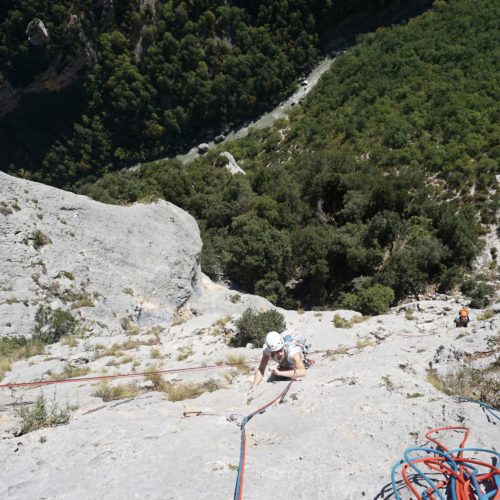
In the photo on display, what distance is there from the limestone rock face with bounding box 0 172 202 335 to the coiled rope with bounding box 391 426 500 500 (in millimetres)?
14121

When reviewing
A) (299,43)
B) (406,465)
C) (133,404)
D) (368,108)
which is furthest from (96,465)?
(299,43)

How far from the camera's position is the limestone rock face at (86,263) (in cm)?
1590

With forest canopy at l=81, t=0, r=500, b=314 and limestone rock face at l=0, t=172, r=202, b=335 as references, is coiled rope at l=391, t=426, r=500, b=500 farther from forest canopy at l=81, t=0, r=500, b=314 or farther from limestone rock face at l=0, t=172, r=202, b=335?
forest canopy at l=81, t=0, r=500, b=314

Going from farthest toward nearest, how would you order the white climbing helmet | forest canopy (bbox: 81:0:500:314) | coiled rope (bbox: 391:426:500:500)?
forest canopy (bbox: 81:0:500:314) → the white climbing helmet → coiled rope (bbox: 391:426:500:500)

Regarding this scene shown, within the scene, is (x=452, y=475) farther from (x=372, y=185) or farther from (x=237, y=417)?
(x=372, y=185)

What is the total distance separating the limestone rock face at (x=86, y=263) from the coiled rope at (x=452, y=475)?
14.1 meters

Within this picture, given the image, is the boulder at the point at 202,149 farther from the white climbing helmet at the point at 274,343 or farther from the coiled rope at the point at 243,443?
the coiled rope at the point at 243,443

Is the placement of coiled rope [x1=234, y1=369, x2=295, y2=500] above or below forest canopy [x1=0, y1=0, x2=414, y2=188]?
below

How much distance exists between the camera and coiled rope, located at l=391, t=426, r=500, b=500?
3.85 m

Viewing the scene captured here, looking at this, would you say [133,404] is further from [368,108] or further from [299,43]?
[299,43]

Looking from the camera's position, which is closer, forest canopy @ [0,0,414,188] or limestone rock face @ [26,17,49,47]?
forest canopy @ [0,0,414,188]

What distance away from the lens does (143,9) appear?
279 feet

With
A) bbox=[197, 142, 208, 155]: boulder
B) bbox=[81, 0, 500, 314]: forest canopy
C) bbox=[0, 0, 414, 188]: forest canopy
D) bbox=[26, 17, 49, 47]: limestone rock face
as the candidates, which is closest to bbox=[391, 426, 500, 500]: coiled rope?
bbox=[81, 0, 500, 314]: forest canopy

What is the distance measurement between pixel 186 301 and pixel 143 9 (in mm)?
86508
